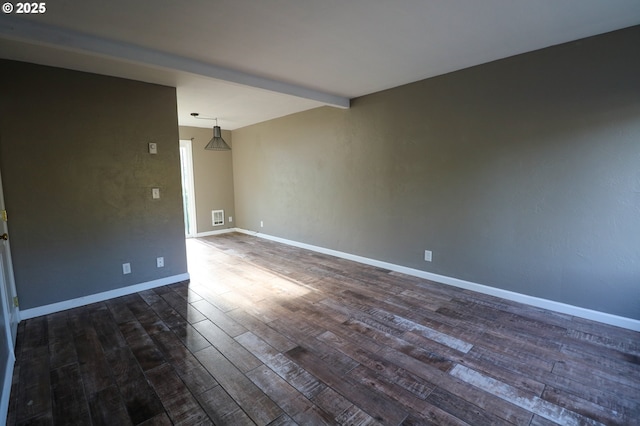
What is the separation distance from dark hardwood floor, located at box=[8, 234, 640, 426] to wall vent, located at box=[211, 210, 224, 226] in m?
3.67

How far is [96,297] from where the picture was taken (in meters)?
3.32

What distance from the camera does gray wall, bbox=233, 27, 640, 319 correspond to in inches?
102

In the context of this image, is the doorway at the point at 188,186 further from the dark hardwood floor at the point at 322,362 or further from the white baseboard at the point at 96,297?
the dark hardwood floor at the point at 322,362

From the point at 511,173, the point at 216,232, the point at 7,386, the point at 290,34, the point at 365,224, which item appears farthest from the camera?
the point at 216,232

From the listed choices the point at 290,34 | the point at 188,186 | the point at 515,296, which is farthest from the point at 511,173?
the point at 188,186

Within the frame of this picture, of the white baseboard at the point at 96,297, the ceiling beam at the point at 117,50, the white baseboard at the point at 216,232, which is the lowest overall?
the white baseboard at the point at 96,297

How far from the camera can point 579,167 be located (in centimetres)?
274

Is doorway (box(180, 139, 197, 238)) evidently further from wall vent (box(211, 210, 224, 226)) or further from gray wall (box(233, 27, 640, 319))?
gray wall (box(233, 27, 640, 319))

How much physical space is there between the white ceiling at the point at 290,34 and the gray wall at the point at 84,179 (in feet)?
0.99

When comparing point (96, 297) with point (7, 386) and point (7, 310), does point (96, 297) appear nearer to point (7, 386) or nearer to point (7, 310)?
point (7, 310)

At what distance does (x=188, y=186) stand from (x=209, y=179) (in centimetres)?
50

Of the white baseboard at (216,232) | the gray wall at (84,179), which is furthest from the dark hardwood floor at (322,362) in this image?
the white baseboard at (216,232)

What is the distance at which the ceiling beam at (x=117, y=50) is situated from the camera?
215 centimetres

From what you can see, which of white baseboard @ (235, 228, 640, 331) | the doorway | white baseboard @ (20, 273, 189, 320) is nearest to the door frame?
white baseboard @ (20, 273, 189, 320)
